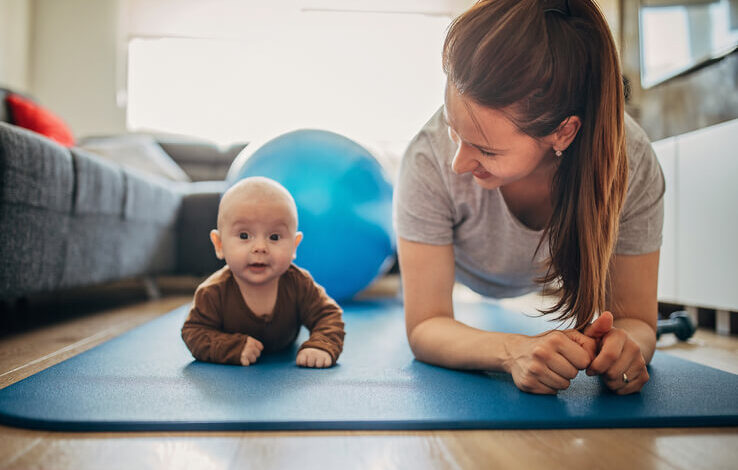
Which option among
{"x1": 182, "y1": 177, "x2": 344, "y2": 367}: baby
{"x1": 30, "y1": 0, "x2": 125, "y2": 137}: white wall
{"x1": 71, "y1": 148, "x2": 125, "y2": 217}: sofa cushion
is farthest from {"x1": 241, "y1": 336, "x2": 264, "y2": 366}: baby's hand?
{"x1": 30, "y1": 0, "x2": 125, "y2": 137}: white wall

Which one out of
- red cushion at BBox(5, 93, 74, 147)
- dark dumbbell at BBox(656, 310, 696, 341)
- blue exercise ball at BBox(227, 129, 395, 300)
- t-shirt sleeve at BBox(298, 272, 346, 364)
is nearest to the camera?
t-shirt sleeve at BBox(298, 272, 346, 364)

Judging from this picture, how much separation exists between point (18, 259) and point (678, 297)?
6.19 ft

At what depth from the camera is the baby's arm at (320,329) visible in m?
0.97

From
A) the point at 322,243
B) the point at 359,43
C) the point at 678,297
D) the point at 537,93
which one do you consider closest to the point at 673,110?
the point at 678,297

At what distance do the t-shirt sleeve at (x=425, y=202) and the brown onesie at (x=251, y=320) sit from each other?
0.25 m

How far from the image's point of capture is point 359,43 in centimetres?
429

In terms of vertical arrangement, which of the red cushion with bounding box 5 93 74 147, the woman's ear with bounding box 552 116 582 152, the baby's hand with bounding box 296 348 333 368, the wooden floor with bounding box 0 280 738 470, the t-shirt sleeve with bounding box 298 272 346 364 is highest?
the red cushion with bounding box 5 93 74 147

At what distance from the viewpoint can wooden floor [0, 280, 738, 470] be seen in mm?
539

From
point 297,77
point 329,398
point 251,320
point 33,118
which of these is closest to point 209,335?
point 251,320

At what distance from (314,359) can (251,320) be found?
162 mm

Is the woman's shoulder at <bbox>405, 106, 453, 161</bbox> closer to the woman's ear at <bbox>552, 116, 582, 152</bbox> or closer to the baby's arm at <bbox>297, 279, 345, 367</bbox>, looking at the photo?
the woman's ear at <bbox>552, 116, 582, 152</bbox>

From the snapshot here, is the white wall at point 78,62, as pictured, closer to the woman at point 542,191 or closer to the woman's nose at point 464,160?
the woman at point 542,191

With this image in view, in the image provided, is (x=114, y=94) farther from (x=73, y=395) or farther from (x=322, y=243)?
(x=73, y=395)

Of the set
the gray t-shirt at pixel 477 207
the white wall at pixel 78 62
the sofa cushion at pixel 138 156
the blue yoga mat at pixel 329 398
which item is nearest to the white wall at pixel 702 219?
the blue yoga mat at pixel 329 398
